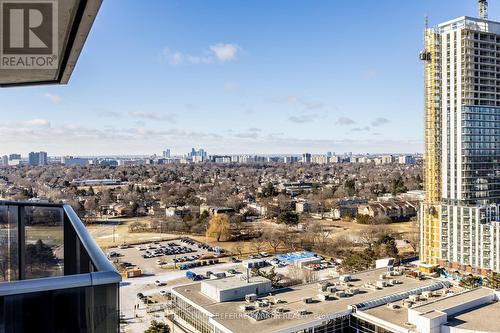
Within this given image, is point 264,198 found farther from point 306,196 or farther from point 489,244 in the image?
point 489,244

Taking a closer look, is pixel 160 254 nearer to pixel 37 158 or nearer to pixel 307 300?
pixel 307 300

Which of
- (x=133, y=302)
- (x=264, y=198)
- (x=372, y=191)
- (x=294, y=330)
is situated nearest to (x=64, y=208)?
(x=294, y=330)

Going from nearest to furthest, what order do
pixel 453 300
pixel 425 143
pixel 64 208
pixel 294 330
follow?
pixel 64 208 < pixel 294 330 < pixel 453 300 < pixel 425 143

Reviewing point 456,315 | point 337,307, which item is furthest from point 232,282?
point 456,315

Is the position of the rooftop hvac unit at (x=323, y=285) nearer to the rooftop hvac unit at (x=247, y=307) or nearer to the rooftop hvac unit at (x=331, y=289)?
the rooftop hvac unit at (x=331, y=289)

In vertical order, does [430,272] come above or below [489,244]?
below

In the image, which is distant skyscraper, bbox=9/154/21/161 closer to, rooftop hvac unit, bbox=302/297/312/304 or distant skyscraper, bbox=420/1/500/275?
distant skyscraper, bbox=420/1/500/275

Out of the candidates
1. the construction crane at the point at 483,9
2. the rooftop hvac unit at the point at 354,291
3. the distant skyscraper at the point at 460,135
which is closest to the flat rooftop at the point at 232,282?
the rooftop hvac unit at the point at 354,291
